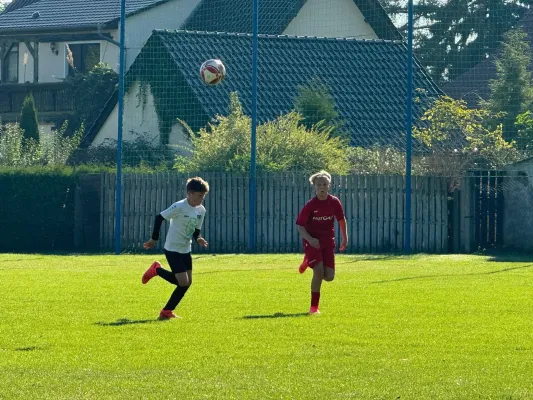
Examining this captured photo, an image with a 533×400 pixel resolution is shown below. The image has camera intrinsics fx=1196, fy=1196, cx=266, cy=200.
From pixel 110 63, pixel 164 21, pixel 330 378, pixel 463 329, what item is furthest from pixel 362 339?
pixel 110 63

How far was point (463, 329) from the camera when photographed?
11.9 meters

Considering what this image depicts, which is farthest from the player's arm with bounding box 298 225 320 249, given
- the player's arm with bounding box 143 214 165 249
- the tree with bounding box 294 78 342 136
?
the tree with bounding box 294 78 342 136

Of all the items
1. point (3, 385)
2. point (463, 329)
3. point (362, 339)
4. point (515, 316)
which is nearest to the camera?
point (3, 385)

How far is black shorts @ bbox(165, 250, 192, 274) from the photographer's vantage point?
13.5 metres

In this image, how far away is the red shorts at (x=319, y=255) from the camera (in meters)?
14.0

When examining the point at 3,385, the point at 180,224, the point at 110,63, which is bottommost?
the point at 3,385

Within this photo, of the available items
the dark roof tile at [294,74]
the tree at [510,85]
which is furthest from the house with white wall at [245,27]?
the tree at [510,85]

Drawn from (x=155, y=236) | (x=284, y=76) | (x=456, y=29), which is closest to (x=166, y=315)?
(x=155, y=236)

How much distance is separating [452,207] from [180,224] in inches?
535

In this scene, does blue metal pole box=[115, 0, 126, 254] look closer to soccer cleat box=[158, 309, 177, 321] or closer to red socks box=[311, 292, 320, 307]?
red socks box=[311, 292, 320, 307]

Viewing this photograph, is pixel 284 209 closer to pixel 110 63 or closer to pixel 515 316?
pixel 515 316

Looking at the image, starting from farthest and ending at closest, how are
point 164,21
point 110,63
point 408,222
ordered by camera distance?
point 110,63, point 164,21, point 408,222

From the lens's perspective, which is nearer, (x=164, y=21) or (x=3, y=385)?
(x=3, y=385)

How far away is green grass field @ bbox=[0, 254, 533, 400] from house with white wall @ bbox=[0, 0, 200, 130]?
28995 mm
